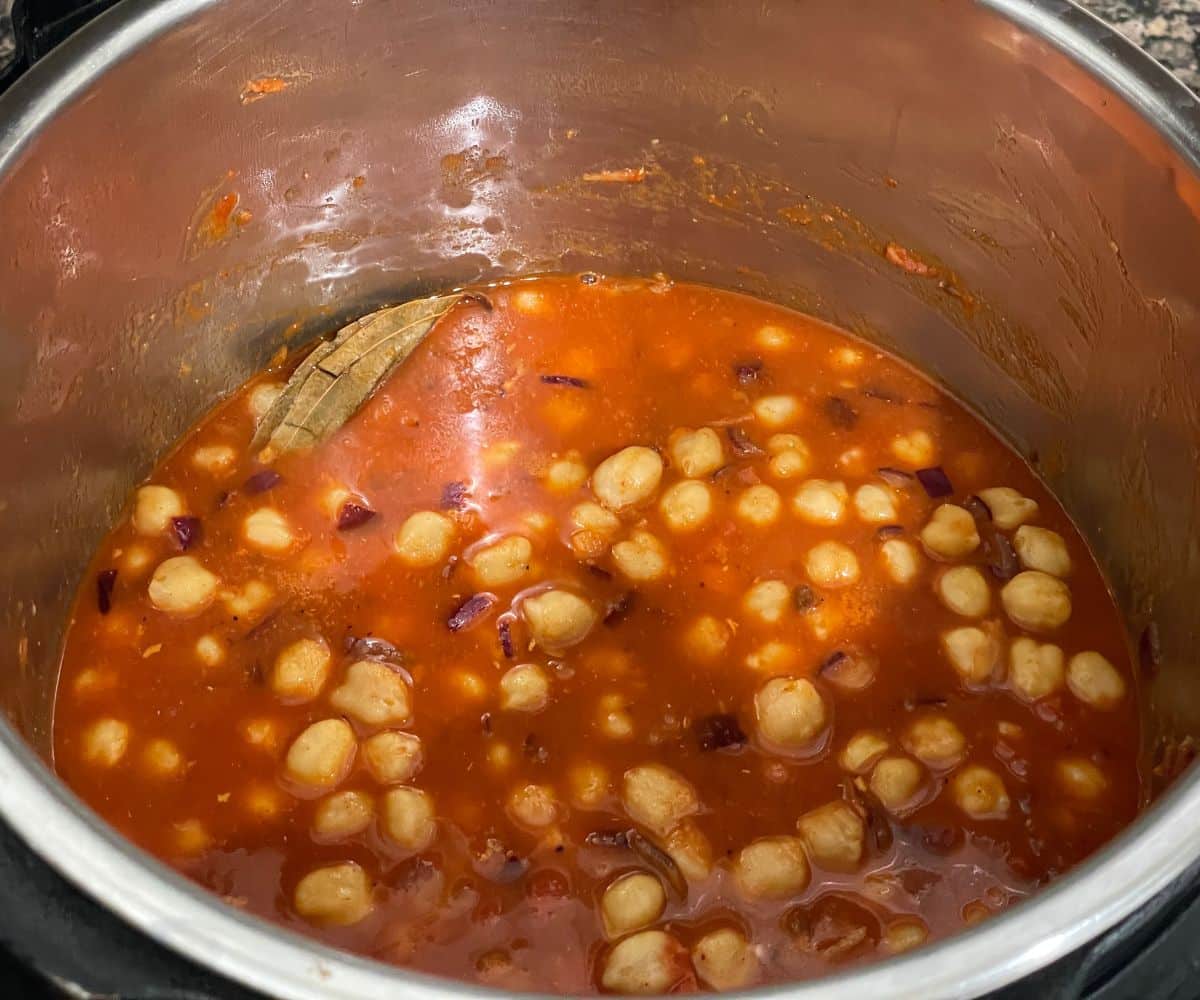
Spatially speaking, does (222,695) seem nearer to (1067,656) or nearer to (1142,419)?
(1067,656)

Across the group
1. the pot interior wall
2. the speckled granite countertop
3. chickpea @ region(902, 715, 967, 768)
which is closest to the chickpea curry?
chickpea @ region(902, 715, 967, 768)

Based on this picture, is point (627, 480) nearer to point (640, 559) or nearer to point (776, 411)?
point (640, 559)

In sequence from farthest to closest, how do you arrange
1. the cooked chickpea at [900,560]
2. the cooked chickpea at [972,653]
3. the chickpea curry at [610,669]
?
the cooked chickpea at [900,560] < the cooked chickpea at [972,653] < the chickpea curry at [610,669]

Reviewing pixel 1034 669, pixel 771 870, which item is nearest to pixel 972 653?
pixel 1034 669

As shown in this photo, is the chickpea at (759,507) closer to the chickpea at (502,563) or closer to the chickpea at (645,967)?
the chickpea at (502,563)

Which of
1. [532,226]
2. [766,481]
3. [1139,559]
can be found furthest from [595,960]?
[532,226]

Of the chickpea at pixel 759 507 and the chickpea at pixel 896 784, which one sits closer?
the chickpea at pixel 896 784

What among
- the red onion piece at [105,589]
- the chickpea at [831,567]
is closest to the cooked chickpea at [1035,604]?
the chickpea at [831,567]
